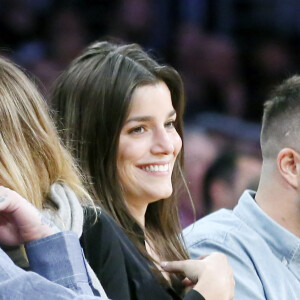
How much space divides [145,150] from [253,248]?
43cm

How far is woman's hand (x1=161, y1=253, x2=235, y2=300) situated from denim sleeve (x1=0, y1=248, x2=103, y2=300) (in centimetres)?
59

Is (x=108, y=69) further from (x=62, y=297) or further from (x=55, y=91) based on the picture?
(x=62, y=297)

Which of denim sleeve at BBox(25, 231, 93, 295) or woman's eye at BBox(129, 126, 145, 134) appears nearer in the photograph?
denim sleeve at BBox(25, 231, 93, 295)

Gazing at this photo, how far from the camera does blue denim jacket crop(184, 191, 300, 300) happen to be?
99.3 inches

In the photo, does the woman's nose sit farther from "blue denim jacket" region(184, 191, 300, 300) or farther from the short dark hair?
the short dark hair

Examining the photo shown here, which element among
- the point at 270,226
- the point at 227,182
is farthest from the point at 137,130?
the point at 227,182

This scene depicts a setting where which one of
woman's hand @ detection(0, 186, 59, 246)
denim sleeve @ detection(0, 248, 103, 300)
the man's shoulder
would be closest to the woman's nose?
the man's shoulder

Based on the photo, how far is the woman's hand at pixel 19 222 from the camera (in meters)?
1.71

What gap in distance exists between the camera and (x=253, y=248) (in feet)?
8.54

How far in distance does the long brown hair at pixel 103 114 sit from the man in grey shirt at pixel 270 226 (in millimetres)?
134

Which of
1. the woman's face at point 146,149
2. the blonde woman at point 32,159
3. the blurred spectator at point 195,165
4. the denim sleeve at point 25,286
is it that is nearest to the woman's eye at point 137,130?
the woman's face at point 146,149

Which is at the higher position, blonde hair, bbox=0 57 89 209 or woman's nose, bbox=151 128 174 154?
blonde hair, bbox=0 57 89 209

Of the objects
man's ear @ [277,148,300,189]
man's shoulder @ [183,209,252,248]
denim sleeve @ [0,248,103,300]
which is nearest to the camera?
denim sleeve @ [0,248,103,300]

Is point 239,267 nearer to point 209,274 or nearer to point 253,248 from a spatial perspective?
point 253,248
